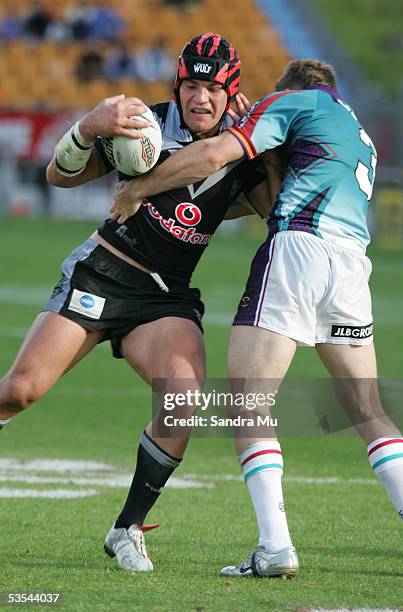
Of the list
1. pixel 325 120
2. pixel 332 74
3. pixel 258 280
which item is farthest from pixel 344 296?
pixel 332 74

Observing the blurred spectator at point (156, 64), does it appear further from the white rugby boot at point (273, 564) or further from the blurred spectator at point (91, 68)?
the white rugby boot at point (273, 564)

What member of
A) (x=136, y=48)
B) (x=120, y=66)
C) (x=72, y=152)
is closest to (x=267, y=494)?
(x=72, y=152)

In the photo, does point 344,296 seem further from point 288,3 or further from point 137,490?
point 288,3

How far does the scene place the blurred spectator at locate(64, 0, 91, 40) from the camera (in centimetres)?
3042

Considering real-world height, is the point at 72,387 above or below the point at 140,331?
below

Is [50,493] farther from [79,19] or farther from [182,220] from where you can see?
[79,19]

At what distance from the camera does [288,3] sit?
1208 inches

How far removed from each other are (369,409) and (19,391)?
146 centimetres

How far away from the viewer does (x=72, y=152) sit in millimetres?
5105

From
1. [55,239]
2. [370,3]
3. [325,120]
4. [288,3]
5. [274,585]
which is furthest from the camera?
[370,3]

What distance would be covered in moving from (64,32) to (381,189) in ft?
37.9

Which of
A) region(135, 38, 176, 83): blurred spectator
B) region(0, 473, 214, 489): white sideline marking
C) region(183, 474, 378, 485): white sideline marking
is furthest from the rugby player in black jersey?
region(135, 38, 176, 83): blurred spectator

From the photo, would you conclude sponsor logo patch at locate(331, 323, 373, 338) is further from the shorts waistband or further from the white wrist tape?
the white wrist tape

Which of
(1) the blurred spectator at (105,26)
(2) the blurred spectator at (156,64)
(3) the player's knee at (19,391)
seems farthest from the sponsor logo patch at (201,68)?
(1) the blurred spectator at (105,26)
